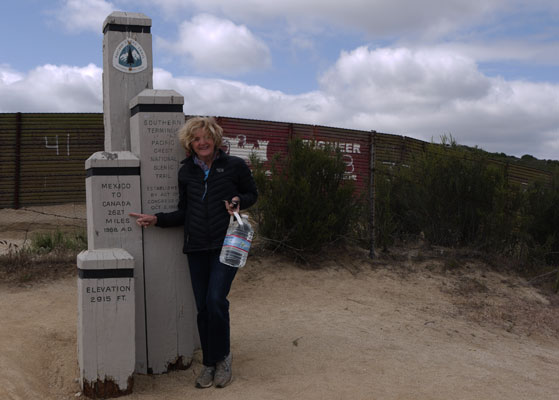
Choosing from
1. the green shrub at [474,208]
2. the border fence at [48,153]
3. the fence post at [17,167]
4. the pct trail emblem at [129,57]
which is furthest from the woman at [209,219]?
the fence post at [17,167]

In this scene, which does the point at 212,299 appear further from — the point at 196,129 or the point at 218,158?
the point at 196,129

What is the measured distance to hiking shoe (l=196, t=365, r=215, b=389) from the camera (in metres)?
4.15

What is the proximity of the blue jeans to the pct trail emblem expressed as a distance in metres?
1.52

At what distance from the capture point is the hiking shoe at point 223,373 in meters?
4.14

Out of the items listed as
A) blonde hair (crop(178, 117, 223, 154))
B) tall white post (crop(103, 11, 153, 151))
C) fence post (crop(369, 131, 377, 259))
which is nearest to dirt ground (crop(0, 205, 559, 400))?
fence post (crop(369, 131, 377, 259))

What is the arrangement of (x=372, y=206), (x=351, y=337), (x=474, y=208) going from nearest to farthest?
1. (x=351, y=337)
2. (x=372, y=206)
3. (x=474, y=208)

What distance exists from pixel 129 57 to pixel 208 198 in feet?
4.33

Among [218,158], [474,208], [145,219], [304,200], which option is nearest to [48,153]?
[304,200]

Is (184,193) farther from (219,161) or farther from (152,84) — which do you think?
(152,84)

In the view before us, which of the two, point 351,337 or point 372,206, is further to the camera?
point 372,206

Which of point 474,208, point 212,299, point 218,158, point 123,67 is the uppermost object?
point 123,67

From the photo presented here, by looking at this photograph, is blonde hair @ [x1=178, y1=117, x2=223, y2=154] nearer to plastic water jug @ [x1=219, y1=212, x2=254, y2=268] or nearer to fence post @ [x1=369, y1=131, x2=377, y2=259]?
plastic water jug @ [x1=219, y1=212, x2=254, y2=268]

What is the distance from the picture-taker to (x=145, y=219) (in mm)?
4180

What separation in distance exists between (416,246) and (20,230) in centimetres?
873
